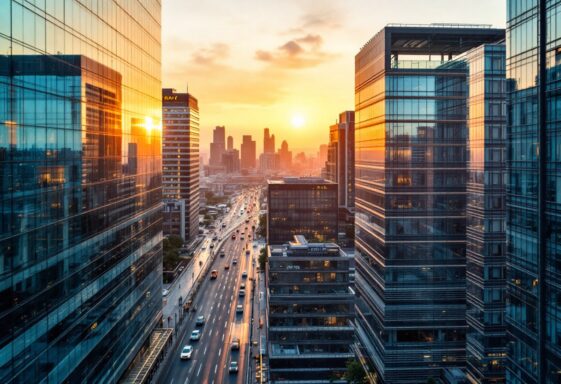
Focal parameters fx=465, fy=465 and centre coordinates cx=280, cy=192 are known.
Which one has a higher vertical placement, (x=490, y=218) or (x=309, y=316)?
(x=490, y=218)

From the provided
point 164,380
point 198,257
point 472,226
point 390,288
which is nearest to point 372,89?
point 472,226

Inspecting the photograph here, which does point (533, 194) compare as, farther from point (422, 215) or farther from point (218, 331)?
point (218, 331)

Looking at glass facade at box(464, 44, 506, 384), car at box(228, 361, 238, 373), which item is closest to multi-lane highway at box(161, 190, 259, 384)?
car at box(228, 361, 238, 373)

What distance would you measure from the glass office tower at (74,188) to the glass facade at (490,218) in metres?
42.7

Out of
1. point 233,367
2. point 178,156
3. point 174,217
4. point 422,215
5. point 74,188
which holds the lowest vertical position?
point 233,367

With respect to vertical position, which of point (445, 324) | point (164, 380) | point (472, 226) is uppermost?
point (472, 226)

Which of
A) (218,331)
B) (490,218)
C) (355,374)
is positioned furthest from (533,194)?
(218,331)

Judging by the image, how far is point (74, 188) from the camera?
41.2 m

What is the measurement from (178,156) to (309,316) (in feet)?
359

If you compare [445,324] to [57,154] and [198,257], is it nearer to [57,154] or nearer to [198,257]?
[57,154]

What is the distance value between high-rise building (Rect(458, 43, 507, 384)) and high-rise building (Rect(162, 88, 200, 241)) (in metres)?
130

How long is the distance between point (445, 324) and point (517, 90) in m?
35.4

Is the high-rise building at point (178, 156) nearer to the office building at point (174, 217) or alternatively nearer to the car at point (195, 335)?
the office building at point (174, 217)

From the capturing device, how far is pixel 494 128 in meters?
55.9
